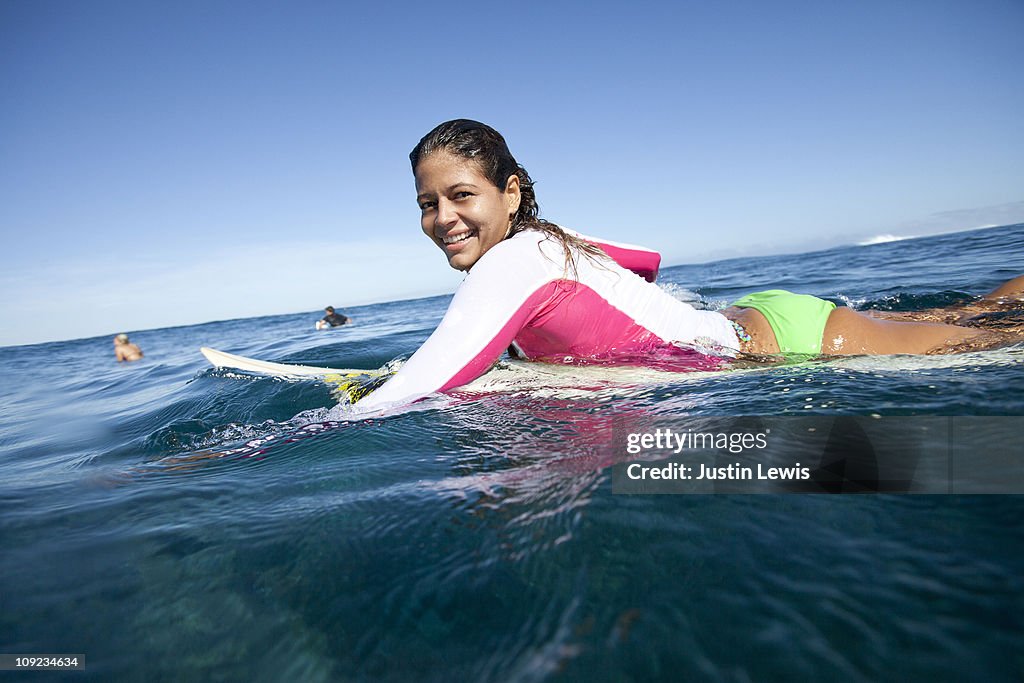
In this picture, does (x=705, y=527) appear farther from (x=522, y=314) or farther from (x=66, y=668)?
(x=66, y=668)

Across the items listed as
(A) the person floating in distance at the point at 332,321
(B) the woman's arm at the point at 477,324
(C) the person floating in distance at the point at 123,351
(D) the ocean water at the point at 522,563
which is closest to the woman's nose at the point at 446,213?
(B) the woman's arm at the point at 477,324

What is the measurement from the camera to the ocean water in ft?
2.72

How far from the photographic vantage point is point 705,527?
1146mm

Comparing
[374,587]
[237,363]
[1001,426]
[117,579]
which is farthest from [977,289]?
[237,363]

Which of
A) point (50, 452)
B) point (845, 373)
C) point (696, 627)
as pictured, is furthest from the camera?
point (50, 452)

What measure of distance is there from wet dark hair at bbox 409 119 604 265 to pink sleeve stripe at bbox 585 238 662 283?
1.83 ft

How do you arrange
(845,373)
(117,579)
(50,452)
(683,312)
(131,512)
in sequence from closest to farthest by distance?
(117,579) < (131,512) < (845,373) < (683,312) < (50,452)

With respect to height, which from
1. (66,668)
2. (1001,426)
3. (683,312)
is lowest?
(66,668)

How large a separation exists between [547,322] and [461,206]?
71 centimetres

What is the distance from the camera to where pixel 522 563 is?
108cm

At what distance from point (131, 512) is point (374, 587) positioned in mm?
1064

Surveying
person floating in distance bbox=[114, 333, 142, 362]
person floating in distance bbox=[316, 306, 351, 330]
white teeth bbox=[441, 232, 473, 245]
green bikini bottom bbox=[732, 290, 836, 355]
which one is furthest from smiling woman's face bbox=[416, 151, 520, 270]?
person floating in distance bbox=[114, 333, 142, 362]

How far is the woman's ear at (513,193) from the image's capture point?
8.23ft

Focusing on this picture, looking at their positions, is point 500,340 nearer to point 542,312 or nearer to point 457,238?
point 542,312
